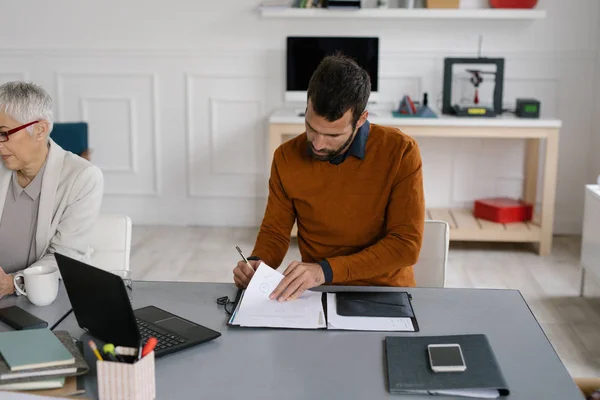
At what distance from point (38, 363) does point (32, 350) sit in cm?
7

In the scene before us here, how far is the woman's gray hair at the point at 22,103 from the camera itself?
216 centimetres

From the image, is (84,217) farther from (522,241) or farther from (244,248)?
(522,241)

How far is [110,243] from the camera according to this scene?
2.25m

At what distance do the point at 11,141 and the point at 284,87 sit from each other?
290 cm

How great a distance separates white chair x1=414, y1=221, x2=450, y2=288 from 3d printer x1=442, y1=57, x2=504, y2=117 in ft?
7.53

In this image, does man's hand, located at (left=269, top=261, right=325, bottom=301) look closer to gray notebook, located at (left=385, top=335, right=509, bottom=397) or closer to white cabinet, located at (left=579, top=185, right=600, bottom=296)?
gray notebook, located at (left=385, top=335, right=509, bottom=397)

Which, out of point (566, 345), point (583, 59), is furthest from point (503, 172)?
point (566, 345)

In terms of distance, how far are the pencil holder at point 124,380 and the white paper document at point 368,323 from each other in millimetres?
467

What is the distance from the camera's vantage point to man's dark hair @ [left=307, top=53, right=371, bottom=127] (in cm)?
189

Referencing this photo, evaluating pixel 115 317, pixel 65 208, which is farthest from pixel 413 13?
pixel 115 317

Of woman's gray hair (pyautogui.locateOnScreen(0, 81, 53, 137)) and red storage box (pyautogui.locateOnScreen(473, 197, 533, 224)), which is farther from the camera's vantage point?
red storage box (pyautogui.locateOnScreen(473, 197, 533, 224))

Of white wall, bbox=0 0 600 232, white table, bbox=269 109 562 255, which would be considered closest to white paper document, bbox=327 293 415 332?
white table, bbox=269 109 562 255

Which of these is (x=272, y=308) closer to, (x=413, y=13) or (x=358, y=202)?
(x=358, y=202)

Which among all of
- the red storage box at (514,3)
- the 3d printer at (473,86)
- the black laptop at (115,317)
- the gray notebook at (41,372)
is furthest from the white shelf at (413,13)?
the gray notebook at (41,372)
